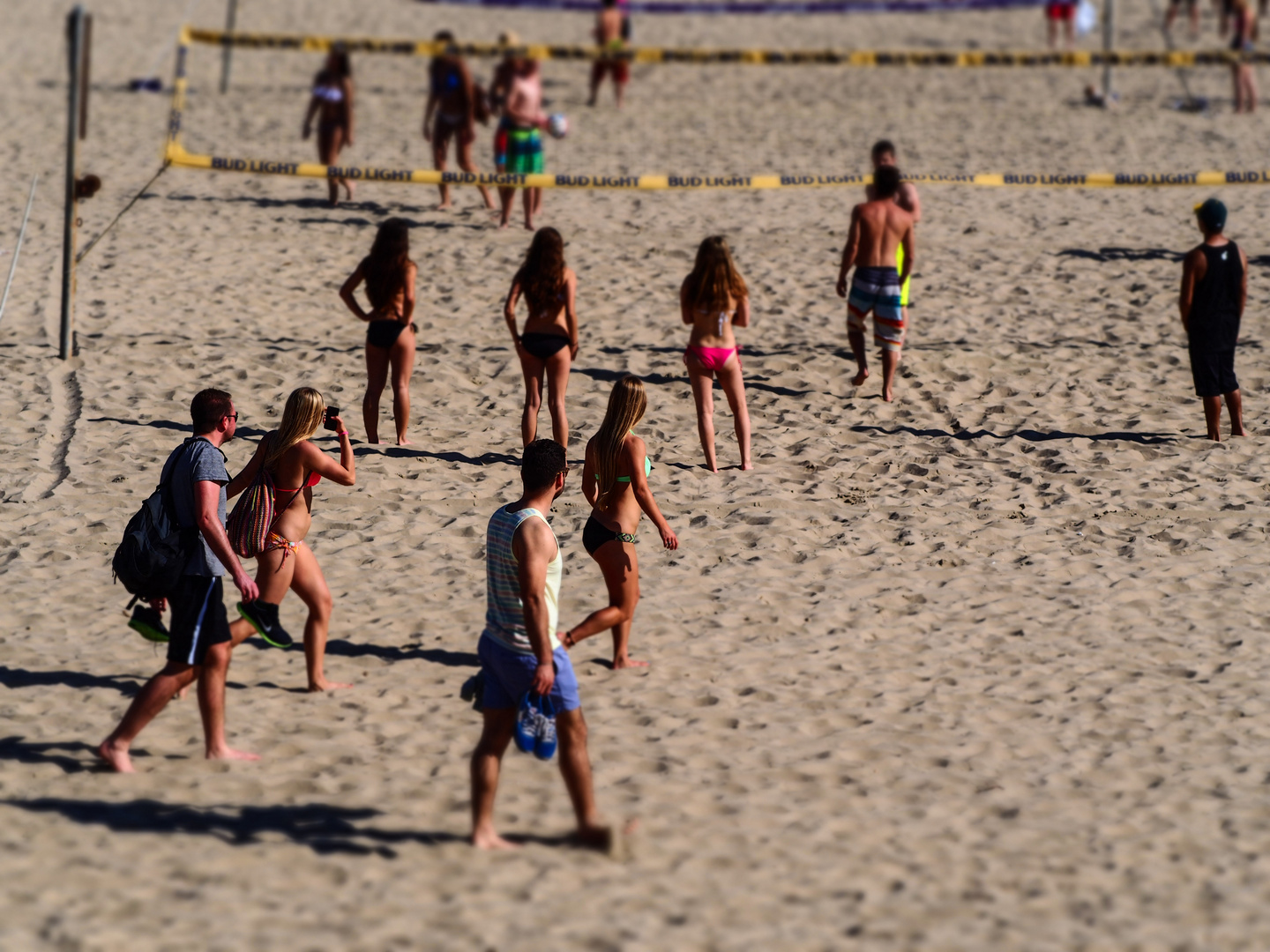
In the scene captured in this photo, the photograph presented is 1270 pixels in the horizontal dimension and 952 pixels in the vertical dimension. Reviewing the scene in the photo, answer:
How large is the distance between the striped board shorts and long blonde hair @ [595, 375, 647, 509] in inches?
155

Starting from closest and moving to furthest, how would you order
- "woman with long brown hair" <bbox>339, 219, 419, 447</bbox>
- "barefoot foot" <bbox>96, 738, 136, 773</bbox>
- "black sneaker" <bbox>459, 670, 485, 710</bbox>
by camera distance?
"black sneaker" <bbox>459, 670, 485, 710</bbox> → "barefoot foot" <bbox>96, 738, 136, 773</bbox> → "woman with long brown hair" <bbox>339, 219, 419, 447</bbox>

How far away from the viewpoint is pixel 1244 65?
19.3 m

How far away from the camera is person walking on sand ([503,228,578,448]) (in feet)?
26.8

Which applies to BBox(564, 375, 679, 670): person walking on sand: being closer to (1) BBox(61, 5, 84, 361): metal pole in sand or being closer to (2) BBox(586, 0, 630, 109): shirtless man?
(1) BBox(61, 5, 84, 361): metal pole in sand

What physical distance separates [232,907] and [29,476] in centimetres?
Answer: 473

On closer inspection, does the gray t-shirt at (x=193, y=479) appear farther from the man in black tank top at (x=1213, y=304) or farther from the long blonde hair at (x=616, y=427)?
the man in black tank top at (x=1213, y=304)

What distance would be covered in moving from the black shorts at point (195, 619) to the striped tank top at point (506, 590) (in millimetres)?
1147

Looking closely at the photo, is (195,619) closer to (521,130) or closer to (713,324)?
(713,324)

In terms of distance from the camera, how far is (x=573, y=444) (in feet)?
30.5

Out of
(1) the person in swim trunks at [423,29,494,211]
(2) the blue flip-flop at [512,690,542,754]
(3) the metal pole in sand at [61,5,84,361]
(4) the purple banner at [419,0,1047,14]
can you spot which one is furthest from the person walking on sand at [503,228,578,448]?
(4) the purple banner at [419,0,1047,14]

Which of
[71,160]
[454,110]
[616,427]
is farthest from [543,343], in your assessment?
[454,110]

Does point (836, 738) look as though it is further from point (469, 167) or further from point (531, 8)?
point (531, 8)

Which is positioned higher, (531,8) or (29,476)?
(531,8)

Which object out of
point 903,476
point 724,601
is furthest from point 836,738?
point 903,476
